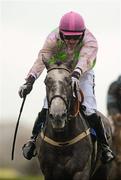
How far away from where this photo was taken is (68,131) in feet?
45.1

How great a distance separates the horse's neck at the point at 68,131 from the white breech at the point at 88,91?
16.3 inches

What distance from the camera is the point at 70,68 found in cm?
1365

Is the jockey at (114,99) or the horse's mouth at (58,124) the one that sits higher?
the horse's mouth at (58,124)

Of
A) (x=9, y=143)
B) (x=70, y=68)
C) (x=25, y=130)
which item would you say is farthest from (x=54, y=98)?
(x=9, y=143)

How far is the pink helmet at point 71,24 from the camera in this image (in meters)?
14.1

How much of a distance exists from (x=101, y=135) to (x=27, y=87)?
4.60 feet

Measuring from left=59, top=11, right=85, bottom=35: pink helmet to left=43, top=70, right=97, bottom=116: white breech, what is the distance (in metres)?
0.76

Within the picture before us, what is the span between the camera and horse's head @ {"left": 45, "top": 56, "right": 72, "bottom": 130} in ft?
42.0

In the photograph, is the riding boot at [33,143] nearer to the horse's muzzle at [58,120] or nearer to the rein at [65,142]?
the rein at [65,142]

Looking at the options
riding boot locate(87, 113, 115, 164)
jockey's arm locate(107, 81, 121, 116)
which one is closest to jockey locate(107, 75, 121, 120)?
jockey's arm locate(107, 81, 121, 116)

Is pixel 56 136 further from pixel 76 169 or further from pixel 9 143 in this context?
pixel 9 143

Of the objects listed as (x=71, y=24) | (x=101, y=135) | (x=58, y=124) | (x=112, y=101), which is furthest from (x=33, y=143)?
(x=112, y=101)

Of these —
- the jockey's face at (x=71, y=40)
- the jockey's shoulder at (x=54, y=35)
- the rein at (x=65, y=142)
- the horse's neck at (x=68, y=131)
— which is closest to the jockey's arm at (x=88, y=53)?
the jockey's face at (x=71, y=40)

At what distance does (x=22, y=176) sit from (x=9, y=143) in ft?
5.17
